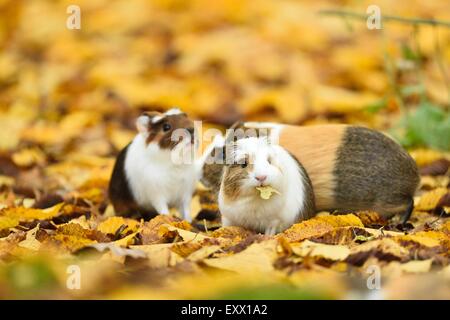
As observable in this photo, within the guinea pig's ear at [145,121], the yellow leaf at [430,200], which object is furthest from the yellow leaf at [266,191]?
the yellow leaf at [430,200]

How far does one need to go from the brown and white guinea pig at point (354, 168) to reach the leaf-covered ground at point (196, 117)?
0.50ft

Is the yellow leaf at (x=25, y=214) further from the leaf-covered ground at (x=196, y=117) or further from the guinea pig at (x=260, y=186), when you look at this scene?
the guinea pig at (x=260, y=186)

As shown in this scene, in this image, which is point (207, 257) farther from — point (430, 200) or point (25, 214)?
point (430, 200)

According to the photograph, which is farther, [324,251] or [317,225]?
[317,225]

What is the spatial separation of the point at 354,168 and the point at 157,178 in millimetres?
Result: 1362

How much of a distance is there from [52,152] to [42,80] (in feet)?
9.84

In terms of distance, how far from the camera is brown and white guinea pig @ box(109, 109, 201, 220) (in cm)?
591

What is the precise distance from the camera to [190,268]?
4.36m

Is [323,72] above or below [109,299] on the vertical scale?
above

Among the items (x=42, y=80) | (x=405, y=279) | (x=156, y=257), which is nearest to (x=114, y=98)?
(x=42, y=80)

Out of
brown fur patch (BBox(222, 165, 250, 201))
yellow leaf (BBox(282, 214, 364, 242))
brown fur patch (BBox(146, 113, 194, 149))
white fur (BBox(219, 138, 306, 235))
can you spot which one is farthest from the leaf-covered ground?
Answer: brown fur patch (BBox(146, 113, 194, 149))

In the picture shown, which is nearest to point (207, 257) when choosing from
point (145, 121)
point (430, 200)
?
point (145, 121)

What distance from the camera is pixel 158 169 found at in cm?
596
